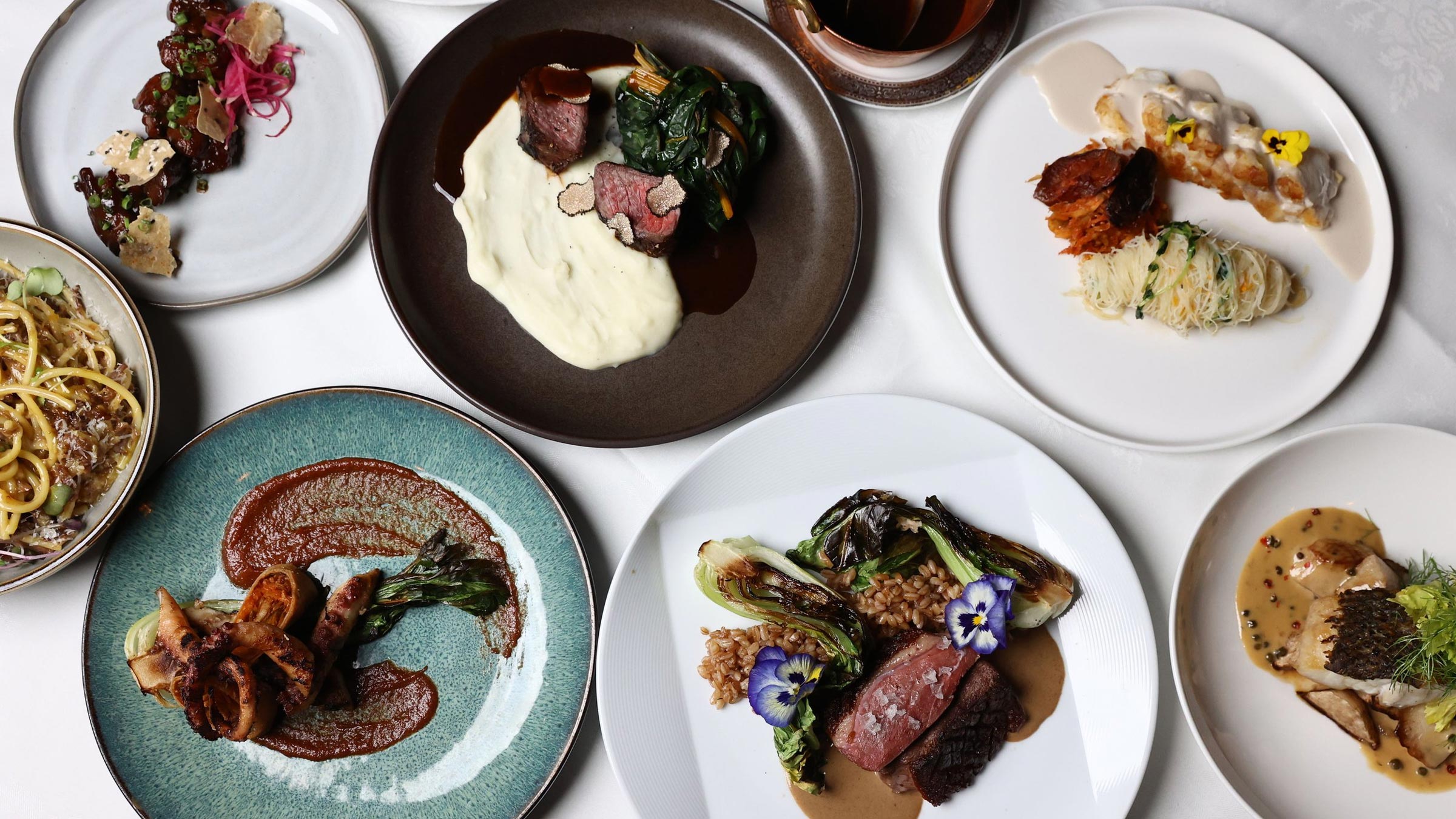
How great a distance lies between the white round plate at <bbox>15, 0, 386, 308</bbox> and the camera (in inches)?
97.0

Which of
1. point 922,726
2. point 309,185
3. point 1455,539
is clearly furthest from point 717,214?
point 1455,539

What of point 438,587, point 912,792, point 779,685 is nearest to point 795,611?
point 779,685

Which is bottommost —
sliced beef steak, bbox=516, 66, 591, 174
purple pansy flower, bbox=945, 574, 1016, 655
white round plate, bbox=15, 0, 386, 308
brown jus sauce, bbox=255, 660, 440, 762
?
brown jus sauce, bbox=255, 660, 440, 762

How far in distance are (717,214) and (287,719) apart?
1988 millimetres

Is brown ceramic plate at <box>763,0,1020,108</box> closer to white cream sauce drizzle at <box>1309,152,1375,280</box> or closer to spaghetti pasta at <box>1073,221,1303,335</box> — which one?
spaghetti pasta at <box>1073,221,1303,335</box>

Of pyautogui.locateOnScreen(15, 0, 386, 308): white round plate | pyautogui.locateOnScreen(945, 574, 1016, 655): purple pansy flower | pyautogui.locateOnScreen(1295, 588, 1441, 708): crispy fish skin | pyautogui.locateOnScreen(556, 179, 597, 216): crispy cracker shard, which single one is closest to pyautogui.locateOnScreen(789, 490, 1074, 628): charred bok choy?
pyautogui.locateOnScreen(945, 574, 1016, 655): purple pansy flower

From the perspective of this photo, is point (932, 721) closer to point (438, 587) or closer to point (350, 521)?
point (438, 587)

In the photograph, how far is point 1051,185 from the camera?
90.7 inches

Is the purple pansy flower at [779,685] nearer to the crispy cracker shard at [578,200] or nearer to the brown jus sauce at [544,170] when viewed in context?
the brown jus sauce at [544,170]

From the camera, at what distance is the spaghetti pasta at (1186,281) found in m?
2.26

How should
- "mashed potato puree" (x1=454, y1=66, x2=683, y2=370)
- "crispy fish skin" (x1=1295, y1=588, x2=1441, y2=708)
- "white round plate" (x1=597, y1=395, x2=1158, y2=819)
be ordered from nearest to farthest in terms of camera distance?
"crispy fish skin" (x1=1295, y1=588, x2=1441, y2=708), "white round plate" (x1=597, y1=395, x2=1158, y2=819), "mashed potato puree" (x1=454, y1=66, x2=683, y2=370)

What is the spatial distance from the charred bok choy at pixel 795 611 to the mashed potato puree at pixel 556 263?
67cm

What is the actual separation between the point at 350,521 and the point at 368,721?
0.60 m

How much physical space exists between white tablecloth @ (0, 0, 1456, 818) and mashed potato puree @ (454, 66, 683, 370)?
1.15ft
